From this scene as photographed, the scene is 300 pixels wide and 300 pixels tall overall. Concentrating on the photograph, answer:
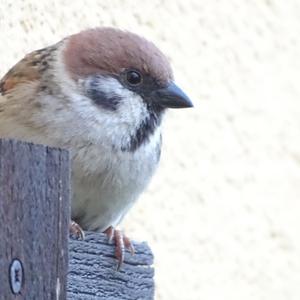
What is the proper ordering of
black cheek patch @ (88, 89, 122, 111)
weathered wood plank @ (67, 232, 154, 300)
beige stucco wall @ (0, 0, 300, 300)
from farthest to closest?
beige stucco wall @ (0, 0, 300, 300), black cheek patch @ (88, 89, 122, 111), weathered wood plank @ (67, 232, 154, 300)

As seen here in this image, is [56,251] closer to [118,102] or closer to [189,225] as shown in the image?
[118,102]

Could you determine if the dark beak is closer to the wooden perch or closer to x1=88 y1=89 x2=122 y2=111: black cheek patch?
x1=88 y1=89 x2=122 y2=111: black cheek patch

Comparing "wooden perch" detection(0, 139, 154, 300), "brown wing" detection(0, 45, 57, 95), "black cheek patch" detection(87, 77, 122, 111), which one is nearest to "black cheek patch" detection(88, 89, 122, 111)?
"black cheek patch" detection(87, 77, 122, 111)

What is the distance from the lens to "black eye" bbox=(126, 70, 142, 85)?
6.77 feet

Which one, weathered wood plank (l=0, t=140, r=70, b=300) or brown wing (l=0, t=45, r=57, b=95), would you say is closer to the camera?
weathered wood plank (l=0, t=140, r=70, b=300)

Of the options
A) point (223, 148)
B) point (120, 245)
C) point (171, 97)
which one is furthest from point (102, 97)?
point (223, 148)

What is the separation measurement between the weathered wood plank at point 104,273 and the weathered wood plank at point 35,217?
192 mm

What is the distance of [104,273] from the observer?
4.88ft

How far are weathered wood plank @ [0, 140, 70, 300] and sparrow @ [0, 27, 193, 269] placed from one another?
26.1 inches

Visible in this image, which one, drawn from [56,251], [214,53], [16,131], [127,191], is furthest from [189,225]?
[56,251]

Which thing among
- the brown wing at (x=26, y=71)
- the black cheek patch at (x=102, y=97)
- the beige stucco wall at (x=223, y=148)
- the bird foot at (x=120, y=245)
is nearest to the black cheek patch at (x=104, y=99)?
the black cheek patch at (x=102, y=97)

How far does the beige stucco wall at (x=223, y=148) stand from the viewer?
2.58 metres

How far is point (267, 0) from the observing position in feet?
9.91

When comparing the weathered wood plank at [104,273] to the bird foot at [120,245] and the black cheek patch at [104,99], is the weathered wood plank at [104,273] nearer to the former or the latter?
the bird foot at [120,245]
